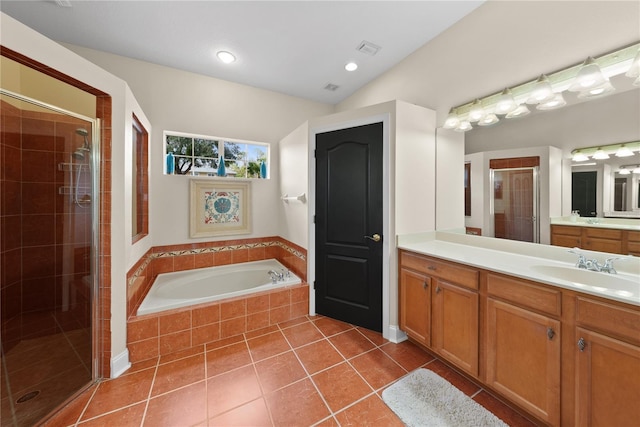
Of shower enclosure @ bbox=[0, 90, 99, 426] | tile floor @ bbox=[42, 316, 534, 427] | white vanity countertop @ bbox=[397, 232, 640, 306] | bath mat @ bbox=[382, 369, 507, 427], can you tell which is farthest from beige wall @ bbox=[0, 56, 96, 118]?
bath mat @ bbox=[382, 369, 507, 427]

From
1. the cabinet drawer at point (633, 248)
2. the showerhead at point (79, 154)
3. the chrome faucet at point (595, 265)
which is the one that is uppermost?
the showerhead at point (79, 154)

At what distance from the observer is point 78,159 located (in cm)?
172

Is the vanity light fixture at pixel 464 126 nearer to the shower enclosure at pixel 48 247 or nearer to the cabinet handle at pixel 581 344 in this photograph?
the cabinet handle at pixel 581 344

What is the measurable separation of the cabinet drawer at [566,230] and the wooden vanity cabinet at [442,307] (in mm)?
701

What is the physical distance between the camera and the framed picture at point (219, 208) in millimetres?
2910

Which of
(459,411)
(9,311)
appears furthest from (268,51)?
(459,411)

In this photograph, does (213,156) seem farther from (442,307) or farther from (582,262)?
(582,262)

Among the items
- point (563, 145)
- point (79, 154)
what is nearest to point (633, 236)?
point (563, 145)

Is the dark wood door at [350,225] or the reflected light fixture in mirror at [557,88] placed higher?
the reflected light fixture in mirror at [557,88]

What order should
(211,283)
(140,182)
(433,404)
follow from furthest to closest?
(211,283) → (140,182) → (433,404)

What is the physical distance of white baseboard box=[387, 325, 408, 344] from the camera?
2096mm

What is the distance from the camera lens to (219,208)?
3047 mm

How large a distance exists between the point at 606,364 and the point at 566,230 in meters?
0.89

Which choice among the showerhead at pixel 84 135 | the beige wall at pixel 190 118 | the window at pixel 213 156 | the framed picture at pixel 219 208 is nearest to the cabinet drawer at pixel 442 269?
the beige wall at pixel 190 118
